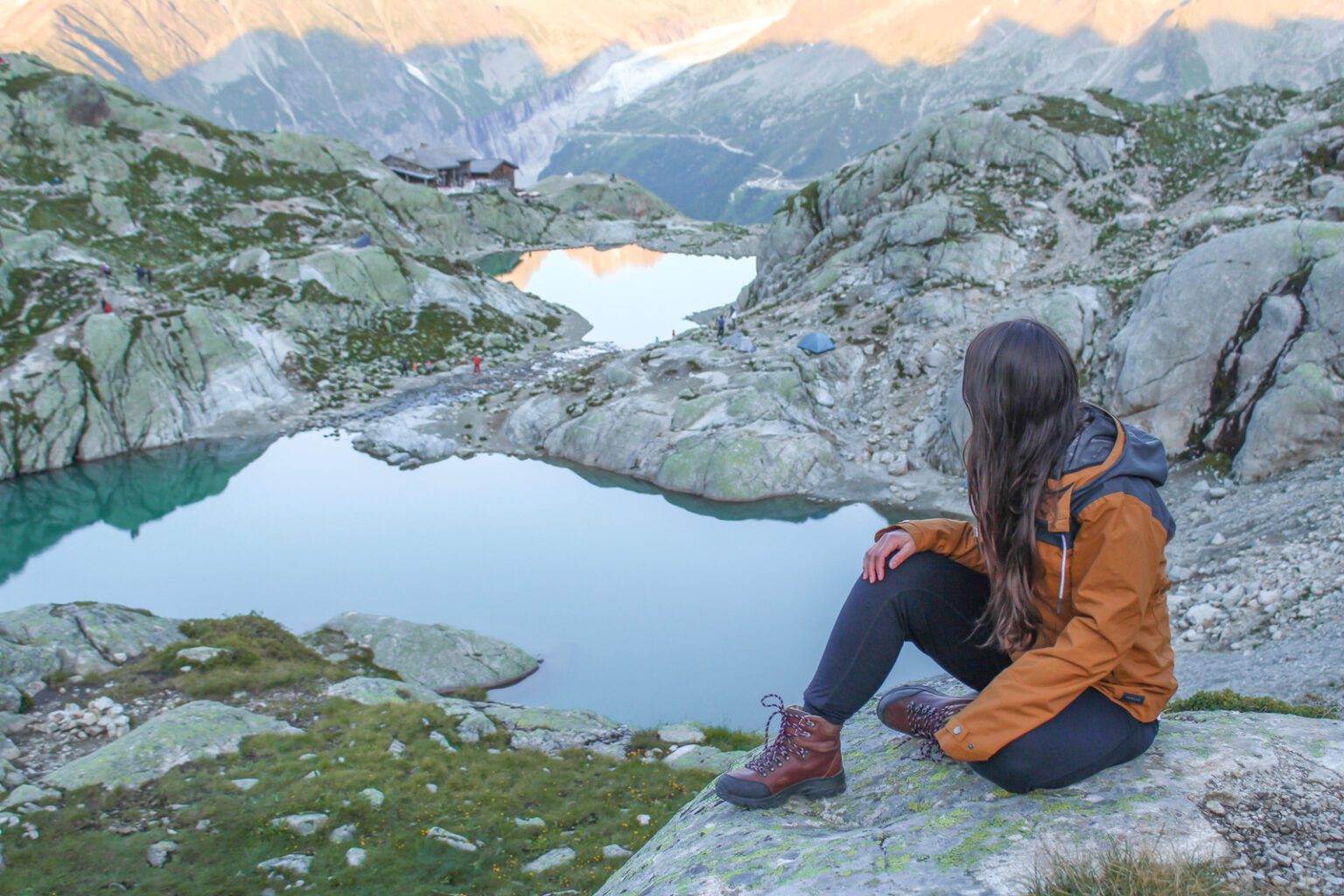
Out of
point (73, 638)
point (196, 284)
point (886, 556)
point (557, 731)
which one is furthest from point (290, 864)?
point (196, 284)

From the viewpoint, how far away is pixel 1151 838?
4613mm

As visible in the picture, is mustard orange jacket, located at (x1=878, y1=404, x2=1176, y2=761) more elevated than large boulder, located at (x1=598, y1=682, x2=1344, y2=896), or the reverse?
mustard orange jacket, located at (x1=878, y1=404, x2=1176, y2=761)

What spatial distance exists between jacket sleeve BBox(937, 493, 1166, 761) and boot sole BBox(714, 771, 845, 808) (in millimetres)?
1450

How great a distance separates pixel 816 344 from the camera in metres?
47.4

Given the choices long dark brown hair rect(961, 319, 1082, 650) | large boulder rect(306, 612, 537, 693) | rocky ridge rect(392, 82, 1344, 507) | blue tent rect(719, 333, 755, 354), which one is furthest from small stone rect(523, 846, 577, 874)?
blue tent rect(719, 333, 755, 354)

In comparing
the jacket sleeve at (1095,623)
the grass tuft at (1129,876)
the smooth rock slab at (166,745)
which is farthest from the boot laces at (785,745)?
the smooth rock slab at (166,745)

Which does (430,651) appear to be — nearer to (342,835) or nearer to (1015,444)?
(342,835)

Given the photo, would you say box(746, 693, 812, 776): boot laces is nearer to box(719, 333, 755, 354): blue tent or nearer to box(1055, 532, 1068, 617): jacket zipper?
box(1055, 532, 1068, 617): jacket zipper

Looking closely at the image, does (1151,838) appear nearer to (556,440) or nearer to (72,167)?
Answer: (556,440)

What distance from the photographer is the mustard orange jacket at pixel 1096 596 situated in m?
4.87

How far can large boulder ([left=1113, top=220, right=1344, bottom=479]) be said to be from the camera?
28.4m

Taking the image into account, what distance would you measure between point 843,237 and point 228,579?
44.2 meters

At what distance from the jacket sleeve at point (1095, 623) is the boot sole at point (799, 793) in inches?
57.1

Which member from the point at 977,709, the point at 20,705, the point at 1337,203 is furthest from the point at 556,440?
the point at 977,709
